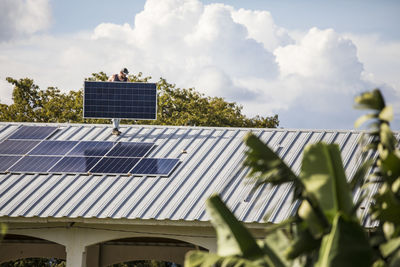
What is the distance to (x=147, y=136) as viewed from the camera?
2183 centimetres

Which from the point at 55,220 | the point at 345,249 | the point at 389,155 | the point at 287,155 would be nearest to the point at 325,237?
the point at 345,249

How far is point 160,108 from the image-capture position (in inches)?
1870

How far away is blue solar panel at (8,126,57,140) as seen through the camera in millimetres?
22062

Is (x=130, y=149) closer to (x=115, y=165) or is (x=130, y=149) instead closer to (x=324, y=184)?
(x=115, y=165)

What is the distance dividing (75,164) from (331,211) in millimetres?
13348

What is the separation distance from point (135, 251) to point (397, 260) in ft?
52.6

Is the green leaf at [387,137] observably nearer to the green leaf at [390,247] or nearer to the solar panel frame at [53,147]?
the green leaf at [390,247]

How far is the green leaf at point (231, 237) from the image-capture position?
844cm

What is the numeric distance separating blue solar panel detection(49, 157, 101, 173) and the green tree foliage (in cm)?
2471

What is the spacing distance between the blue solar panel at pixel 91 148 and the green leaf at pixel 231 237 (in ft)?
40.5

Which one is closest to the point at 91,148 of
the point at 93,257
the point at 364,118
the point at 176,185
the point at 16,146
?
the point at 16,146

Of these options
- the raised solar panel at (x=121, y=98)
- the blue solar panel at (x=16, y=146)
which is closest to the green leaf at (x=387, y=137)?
the blue solar panel at (x=16, y=146)

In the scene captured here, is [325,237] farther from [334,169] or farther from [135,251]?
[135,251]

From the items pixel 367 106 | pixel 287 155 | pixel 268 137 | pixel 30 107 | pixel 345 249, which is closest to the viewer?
pixel 345 249
